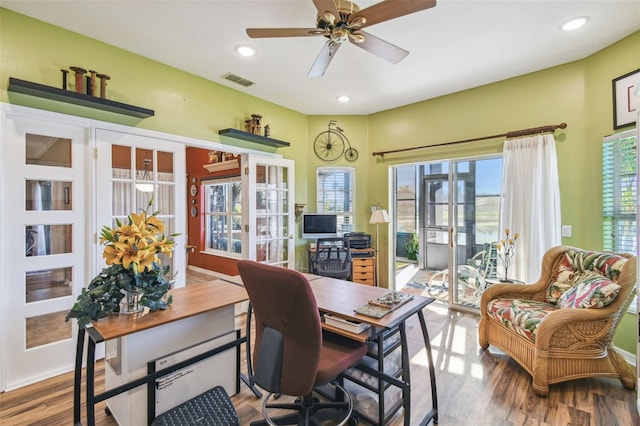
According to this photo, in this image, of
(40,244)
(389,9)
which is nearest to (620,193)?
(389,9)

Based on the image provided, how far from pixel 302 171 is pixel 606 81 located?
3.60 meters

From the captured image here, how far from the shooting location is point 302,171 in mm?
4688

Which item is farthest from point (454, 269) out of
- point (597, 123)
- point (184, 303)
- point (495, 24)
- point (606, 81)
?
point (184, 303)

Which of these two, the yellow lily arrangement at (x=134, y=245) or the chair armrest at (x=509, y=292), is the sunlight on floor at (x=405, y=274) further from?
the yellow lily arrangement at (x=134, y=245)

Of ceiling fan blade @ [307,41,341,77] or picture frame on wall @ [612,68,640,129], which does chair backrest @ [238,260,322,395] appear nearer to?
ceiling fan blade @ [307,41,341,77]

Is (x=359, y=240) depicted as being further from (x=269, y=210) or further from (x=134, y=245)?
(x=134, y=245)

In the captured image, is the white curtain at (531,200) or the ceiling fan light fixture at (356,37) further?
the white curtain at (531,200)

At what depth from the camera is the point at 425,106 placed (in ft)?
13.7

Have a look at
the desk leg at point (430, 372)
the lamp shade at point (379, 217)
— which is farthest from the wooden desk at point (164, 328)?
the lamp shade at point (379, 217)

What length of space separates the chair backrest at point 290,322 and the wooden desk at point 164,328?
51cm

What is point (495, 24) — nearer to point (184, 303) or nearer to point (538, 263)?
point (538, 263)

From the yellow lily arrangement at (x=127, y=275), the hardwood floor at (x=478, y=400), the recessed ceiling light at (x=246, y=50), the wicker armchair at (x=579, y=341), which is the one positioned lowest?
the hardwood floor at (x=478, y=400)

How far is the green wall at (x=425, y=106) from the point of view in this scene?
7.84 ft

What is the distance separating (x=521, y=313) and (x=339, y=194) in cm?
304
